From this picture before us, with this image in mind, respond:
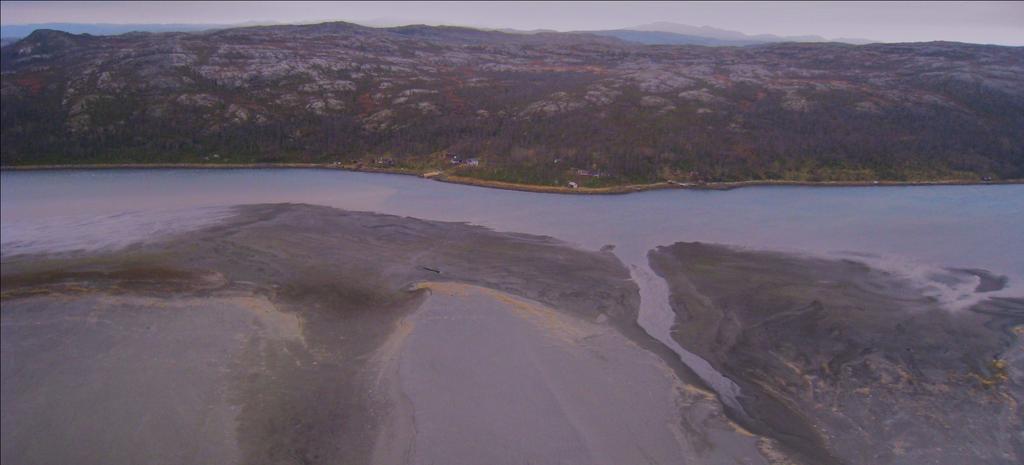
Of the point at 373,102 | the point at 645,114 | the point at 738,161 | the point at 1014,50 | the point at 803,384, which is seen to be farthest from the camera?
the point at 1014,50

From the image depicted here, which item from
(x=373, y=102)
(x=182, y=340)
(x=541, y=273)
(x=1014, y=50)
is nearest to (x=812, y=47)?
(x=1014, y=50)

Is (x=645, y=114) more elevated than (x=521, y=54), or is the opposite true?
(x=521, y=54)

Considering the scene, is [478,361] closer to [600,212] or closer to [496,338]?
[496,338]

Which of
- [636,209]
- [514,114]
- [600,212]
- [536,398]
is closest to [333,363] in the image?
[536,398]

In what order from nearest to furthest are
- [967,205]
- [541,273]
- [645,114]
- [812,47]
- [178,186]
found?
[541,273], [967,205], [178,186], [645,114], [812,47]

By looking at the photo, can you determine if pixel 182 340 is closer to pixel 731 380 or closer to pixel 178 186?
pixel 731 380

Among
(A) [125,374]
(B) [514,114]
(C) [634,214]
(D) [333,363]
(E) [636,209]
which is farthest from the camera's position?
(B) [514,114]

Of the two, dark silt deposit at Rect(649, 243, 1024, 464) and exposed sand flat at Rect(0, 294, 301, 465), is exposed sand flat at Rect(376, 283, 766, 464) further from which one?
exposed sand flat at Rect(0, 294, 301, 465)

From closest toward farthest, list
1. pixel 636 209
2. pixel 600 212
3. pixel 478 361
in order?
pixel 478 361 → pixel 600 212 → pixel 636 209
